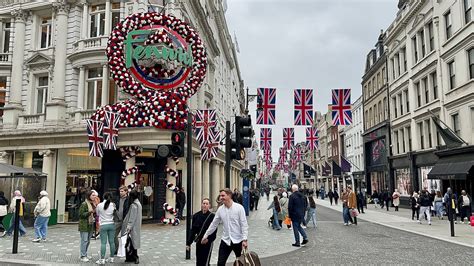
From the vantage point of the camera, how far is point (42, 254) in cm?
1090

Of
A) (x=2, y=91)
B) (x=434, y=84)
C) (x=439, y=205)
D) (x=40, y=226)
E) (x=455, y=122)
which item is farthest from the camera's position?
(x=434, y=84)

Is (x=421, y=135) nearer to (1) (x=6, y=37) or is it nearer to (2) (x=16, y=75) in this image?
(2) (x=16, y=75)

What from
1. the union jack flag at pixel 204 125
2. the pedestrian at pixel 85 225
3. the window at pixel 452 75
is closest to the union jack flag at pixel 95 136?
the union jack flag at pixel 204 125

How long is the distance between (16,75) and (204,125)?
39.4ft

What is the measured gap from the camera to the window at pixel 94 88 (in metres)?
20.5

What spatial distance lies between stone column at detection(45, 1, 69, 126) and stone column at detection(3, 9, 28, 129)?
250 cm

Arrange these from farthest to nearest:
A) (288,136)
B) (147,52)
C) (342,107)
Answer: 1. (288,136)
2. (342,107)
3. (147,52)

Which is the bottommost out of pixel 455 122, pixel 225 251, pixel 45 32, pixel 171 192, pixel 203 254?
pixel 203 254

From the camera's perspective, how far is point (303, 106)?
73.3 ft

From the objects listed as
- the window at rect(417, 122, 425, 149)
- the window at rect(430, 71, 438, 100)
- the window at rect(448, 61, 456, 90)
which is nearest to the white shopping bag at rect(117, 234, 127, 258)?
the window at rect(448, 61, 456, 90)

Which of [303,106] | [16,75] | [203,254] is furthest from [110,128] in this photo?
[203,254]

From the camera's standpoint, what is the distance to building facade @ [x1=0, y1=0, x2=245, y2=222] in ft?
66.3

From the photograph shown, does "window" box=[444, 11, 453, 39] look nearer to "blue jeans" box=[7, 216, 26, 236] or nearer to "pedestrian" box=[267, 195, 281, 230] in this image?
"pedestrian" box=[267, 195, 281, 230]

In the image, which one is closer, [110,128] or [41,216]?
[41,216]
